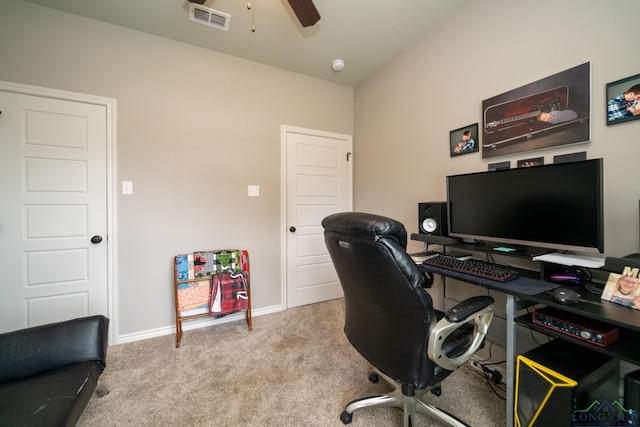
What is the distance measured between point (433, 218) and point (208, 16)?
7.92ft

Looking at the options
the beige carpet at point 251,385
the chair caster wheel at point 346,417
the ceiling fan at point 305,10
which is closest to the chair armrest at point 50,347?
the beige carpet at point 251,385

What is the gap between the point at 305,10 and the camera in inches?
62.5

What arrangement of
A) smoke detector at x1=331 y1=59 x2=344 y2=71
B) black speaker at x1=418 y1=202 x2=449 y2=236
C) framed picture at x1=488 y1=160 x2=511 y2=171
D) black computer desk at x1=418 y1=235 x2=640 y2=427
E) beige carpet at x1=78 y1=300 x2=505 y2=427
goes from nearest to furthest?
1. black computer desk at x1=418 y1=235 x2=640 y2=427
2. beige carpet at x1=78 y1=300 x2=505 y2=427
3. framed picture at x1=488 y1=160 x2=511 y2=171
4. black speaker at x1=418 y1=202 x2=449 y2=236
5. smoke detector at x1=331 y1=59 x2=344 y2=71

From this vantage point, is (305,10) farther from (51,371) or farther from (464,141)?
(51,371)

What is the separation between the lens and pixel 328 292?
3.11m

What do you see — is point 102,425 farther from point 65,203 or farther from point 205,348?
point 65,203

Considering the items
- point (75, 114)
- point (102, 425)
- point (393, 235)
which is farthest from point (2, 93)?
point (393, 235)

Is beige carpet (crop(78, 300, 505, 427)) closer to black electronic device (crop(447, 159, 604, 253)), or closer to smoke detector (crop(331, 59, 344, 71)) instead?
black electronic device (crop(447, 159, 604, 253))

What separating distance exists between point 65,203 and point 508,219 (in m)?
3.31

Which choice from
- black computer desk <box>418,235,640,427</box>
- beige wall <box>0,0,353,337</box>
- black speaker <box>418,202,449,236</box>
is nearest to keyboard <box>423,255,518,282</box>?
black computer desk <box>418,235,640,427</box>

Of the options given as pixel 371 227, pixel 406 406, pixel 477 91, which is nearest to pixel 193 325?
pixel 406 406

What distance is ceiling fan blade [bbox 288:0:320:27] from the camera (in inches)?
60.1

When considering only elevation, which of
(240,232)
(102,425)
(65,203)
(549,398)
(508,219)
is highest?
(65,203)

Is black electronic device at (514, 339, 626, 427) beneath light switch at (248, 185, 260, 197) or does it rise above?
beneath
